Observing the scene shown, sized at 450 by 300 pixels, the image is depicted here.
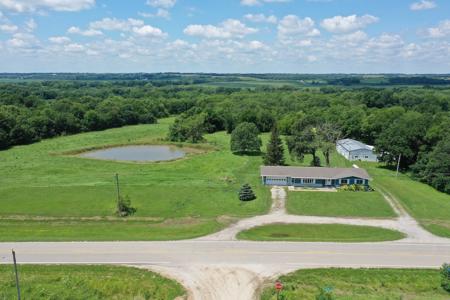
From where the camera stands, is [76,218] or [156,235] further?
[76,218]

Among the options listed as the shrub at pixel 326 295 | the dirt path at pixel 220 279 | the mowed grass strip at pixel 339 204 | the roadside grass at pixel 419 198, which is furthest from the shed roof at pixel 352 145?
the shrub at pixel 326 295

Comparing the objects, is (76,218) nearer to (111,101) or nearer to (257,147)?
(257,147)

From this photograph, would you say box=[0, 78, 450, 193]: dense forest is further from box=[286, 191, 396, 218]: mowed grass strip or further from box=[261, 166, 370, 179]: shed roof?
box=[286, 191, 396, 218]: mowed grass strip

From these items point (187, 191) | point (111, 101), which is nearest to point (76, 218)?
point (187, 191)

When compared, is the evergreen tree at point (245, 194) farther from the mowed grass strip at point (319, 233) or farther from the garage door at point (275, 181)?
the mowed grass strip at point (319, 233)

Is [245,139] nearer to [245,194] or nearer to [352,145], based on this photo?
[352,145]

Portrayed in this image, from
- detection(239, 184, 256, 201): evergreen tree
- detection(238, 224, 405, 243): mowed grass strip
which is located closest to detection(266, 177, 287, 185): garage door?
detection(239, 184, 256, 201): evergreen tree
